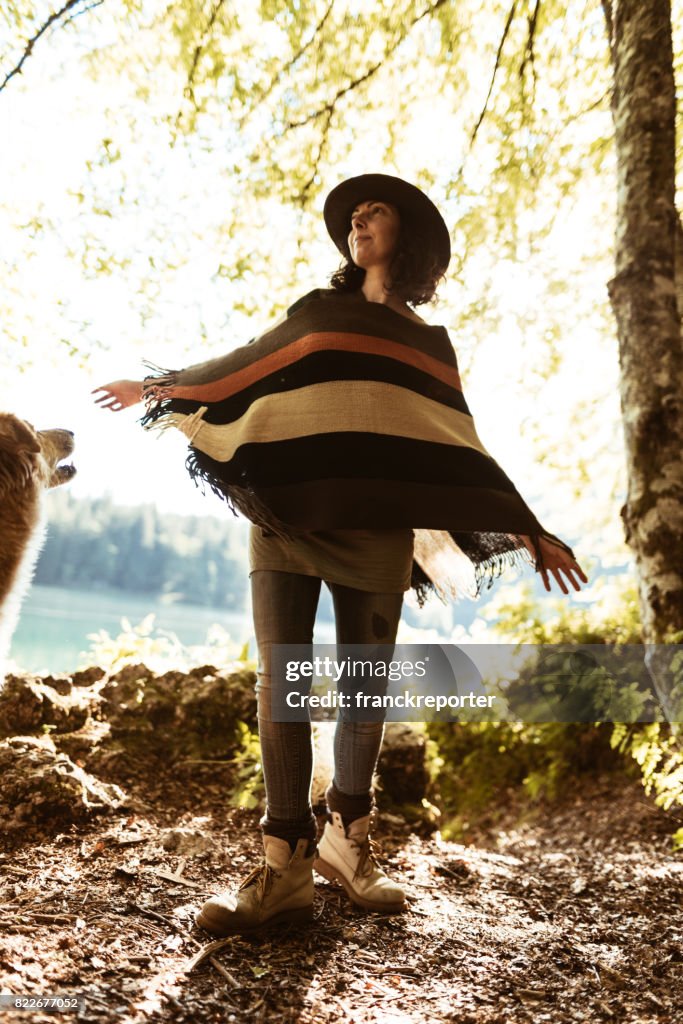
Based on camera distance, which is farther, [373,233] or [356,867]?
[373,233]

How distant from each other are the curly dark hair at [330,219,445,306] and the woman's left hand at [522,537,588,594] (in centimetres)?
117

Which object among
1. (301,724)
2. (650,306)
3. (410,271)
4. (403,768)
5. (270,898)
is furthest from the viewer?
(403,768)

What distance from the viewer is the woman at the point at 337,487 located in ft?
7.18

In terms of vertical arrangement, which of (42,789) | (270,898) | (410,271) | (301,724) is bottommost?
(270,898)

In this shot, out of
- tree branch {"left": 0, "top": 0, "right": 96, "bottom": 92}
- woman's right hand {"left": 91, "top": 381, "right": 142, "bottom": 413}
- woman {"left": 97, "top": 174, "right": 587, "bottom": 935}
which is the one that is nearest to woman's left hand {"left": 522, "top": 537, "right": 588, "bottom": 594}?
woman {"left": 97, "top": 174, "right": 587, "bottom": 935}

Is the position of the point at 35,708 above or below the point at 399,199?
below

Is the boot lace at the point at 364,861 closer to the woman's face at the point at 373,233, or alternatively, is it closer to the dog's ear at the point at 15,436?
the dog's ear at the point at 15,436

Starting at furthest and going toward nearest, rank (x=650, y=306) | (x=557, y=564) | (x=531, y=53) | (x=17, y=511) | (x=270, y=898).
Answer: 1. (x=531, y=53)
2. (x=650, y=306)
3. (x=17, y=511)
4. (x=557, y=564)
5. (x=270, y=898)

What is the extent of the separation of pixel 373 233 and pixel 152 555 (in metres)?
24.5

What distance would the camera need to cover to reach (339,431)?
7.68ft

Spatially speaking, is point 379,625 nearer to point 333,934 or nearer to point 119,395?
point 333,934

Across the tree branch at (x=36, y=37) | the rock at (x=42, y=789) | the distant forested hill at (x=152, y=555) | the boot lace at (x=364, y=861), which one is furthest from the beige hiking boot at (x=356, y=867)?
the distant forested hill at (x=152, y=555)

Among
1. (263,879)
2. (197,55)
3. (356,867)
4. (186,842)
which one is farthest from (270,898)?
(197,55)

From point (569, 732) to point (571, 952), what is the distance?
2385mm
